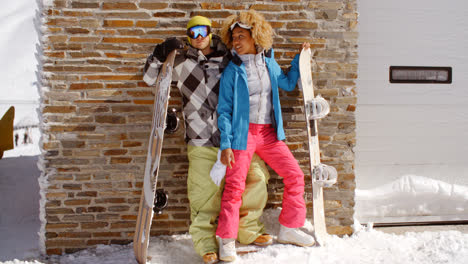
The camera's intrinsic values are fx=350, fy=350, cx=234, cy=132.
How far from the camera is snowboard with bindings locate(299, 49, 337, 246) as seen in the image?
2932 millimetres

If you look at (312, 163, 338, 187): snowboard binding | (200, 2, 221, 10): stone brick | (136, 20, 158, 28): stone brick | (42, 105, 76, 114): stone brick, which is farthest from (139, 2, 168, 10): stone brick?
(312, 163, 338, 187): snowboard binding

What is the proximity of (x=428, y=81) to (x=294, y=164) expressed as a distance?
6.12 feet

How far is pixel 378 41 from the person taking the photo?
11.7 ft

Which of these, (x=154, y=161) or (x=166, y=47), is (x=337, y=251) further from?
(x=166, y=47)

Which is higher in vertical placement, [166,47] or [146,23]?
[146,23]

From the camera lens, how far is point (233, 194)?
2.74 metres

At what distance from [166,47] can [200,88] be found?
419 millimetres

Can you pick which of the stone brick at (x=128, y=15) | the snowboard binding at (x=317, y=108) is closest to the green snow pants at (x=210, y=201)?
the snowboard binding at (x=317, y=108)

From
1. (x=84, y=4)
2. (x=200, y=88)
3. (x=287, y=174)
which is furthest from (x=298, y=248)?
(x=84, y=4)

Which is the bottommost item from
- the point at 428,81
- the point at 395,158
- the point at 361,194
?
the point at 361,194

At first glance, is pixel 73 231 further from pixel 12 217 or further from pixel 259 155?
pixel 259 155

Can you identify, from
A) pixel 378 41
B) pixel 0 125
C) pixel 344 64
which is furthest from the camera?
pixel 0 125

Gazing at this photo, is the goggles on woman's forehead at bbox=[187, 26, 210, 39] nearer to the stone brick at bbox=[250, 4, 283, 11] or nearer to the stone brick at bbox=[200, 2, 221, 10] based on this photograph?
the stone brick at bbox=[200, 2, 221, 10]

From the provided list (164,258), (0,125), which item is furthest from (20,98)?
(164,258)
